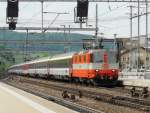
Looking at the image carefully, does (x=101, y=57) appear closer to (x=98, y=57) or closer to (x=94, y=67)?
(x=98, y=57)

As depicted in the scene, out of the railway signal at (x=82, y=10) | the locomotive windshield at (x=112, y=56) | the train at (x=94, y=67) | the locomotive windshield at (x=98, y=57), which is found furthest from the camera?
the locomotive windshield at (x=112, y=56)

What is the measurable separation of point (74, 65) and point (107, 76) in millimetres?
7792

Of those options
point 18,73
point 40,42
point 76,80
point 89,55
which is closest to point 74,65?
point 76,80

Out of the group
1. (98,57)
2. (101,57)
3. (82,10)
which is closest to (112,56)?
(101,57)

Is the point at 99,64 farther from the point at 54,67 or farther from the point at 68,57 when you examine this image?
the point at 54,67

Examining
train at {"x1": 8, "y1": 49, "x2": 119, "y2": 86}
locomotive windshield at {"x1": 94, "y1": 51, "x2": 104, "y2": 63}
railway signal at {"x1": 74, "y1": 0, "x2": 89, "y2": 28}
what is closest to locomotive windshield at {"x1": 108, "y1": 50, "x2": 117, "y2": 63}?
train at {"x1": 8, "y1": 49, "x2": 119, "y2": 86}

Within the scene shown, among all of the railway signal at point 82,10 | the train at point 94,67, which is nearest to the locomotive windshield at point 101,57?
the train at point 94,67

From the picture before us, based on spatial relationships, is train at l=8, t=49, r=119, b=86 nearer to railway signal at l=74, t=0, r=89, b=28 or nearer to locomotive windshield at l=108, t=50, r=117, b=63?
locomotive windshield at l=108, t=50, r=117, b=63

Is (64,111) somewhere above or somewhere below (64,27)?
below

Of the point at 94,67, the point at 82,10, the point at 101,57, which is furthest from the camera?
the point at 101,57

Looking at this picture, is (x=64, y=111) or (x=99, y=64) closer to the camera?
(x=64, y=111)

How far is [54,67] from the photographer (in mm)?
65062

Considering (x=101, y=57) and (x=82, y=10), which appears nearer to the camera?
(x=82, y=10)

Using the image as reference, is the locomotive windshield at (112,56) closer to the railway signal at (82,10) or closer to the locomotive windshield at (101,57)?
the locomotive windshield at (101,57)
